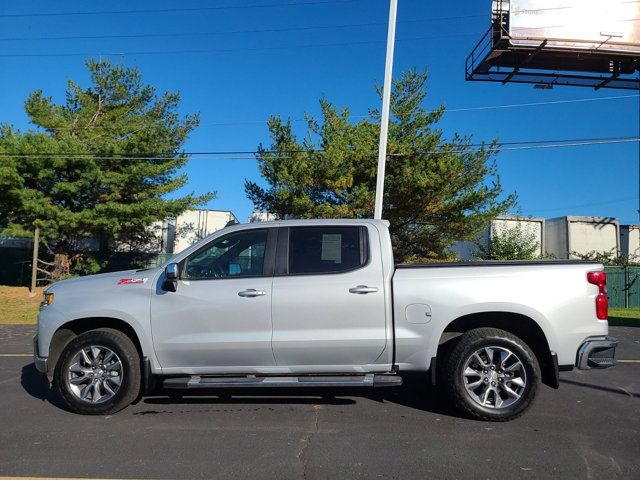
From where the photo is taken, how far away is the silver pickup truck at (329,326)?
5.05m

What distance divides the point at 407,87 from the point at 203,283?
717 inches

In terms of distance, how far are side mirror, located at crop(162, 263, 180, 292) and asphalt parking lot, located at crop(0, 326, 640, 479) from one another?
4.27 feet

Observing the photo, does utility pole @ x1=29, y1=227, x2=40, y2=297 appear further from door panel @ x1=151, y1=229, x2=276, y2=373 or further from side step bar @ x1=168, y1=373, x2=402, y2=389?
side step bar @ x1=168, y1=373, x2=402, y2=389

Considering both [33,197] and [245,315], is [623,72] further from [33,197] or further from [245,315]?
[33,197]

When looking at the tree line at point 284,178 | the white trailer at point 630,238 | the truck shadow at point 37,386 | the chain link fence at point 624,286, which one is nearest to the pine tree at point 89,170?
the tree line at point 284,178

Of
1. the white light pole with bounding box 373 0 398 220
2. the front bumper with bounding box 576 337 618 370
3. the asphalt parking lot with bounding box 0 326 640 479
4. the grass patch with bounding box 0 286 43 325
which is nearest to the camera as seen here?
the asphalt parking lot with bounding box 0 326 640 479

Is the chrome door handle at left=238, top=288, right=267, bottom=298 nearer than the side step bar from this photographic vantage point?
No

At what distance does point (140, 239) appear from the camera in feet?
83.5

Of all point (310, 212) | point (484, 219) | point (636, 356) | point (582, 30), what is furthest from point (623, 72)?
point (636, 356)

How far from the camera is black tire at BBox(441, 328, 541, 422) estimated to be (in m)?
5.02

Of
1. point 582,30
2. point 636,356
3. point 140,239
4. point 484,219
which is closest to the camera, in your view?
point 636,356

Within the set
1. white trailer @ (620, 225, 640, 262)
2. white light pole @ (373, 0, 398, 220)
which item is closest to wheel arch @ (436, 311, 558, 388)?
white light pole @ (373, 0, 398, 220)

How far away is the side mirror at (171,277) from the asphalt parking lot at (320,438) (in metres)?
1.30

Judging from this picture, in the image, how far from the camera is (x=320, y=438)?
4637 mm
